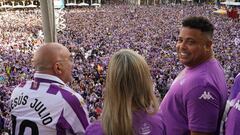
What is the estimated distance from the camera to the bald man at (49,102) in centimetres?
234

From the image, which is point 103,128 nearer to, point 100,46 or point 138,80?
point 138,80

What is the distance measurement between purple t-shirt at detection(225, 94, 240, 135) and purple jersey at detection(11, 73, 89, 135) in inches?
32.7

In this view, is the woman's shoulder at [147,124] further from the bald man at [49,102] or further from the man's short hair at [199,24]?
the man's short hair at [199,24]

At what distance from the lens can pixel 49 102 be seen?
2.35m

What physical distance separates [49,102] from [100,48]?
20292mm

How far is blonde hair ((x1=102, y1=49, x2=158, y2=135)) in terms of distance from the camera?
6.51 feet

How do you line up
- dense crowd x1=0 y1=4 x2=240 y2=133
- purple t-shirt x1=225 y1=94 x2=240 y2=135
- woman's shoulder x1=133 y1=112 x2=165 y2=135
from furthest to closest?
dense crowd x1=0 y1=4 x2=240 y2=133
woman's shoulder x1=133 y1=112 x2=165 y2=135
purple t-shirt x1=225 y1=94 x2=240 y2=135

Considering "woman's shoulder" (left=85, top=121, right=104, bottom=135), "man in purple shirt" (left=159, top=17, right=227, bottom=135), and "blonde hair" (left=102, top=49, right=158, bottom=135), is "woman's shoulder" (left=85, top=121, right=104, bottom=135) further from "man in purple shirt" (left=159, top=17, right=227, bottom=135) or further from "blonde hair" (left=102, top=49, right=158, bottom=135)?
"man in purple shirt" (left=159, top=17, right=227, bottom=135)

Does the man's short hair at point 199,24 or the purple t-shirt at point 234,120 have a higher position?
the man's short hair at point 199,24

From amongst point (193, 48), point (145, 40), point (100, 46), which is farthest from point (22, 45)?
point (193, 48)

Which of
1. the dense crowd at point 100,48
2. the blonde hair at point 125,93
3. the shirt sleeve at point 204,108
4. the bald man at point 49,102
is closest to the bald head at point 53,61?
the bald man at point 49,102

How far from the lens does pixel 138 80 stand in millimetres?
2061

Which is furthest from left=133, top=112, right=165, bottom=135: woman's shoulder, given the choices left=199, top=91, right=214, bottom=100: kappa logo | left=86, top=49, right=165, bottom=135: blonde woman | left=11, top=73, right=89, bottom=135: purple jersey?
left=11, top=73, right=89, bottom=135: purple jersey

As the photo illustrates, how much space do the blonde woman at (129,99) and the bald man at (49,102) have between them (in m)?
0.31
